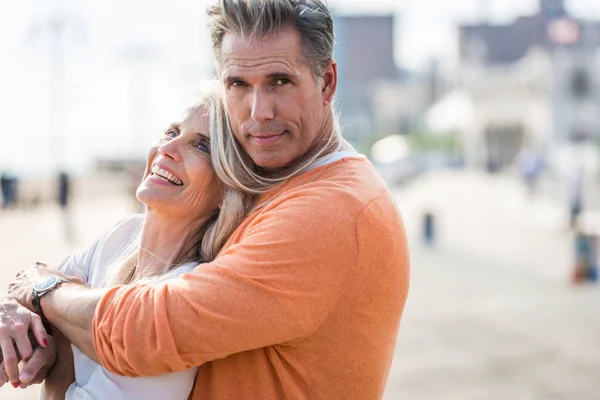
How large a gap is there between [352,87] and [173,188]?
9830 cm

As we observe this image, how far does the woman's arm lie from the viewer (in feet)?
7.77

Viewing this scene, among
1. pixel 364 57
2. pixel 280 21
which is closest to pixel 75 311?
pixel 280 21

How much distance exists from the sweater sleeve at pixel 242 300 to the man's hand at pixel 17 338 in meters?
0.34

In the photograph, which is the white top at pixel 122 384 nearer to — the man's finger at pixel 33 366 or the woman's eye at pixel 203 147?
the man's finger at pixel 33 366

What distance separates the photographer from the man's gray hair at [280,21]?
2.20 meters

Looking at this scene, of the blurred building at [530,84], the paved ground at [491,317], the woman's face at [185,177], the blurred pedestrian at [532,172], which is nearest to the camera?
the woman's face at [185,177]

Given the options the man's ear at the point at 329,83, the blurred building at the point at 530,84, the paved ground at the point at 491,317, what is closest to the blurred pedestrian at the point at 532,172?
the paved ground at the point at 491,317

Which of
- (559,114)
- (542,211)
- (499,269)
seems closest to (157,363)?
(499,269)

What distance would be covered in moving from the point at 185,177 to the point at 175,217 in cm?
15

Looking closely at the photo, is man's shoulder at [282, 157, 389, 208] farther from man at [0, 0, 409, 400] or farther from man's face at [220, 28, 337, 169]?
man's face at [220, 28, 337, 169]

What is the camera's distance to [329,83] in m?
2.48

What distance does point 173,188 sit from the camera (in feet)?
8.00

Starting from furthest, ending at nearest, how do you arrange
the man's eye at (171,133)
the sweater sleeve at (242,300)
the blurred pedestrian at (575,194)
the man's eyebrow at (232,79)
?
1. the blurred pedestrian at (575,194)
2. the man's eye at (171,133)
3. the man's eyebrow at (232,79)
4. the sweater sleeve at (242,300)

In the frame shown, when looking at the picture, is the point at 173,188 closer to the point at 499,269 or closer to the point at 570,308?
the point at 570,308
